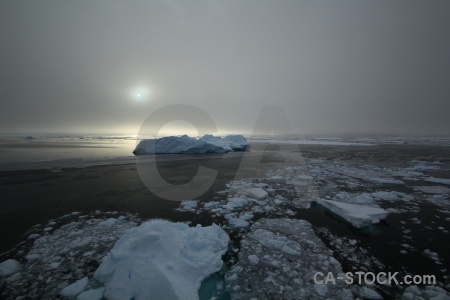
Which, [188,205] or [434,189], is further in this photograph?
[434,189]

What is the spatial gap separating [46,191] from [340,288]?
802 cm

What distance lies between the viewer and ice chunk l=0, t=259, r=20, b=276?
2.60 m

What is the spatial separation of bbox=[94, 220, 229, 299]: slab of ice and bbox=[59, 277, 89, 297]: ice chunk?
5.5 inches

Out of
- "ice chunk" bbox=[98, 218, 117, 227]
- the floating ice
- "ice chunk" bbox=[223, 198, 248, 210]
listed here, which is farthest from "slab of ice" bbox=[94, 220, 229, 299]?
the floating ice

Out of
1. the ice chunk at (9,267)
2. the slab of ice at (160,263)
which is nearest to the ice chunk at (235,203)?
the slab of ice at (160,263)

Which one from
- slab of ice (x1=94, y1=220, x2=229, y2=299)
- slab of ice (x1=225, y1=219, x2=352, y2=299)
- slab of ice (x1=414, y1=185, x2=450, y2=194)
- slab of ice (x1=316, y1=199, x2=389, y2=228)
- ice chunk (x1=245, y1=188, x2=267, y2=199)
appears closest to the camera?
slab of ice (x1=94, y1=220, x2=229, y2=299)

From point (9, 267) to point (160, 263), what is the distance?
2.09 meters

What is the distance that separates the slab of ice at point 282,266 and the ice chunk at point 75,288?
1.73 meters

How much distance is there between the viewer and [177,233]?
3135 mm

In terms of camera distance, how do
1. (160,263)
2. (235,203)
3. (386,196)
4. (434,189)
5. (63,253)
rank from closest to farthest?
(160,263) < (63,253) < (235,203) < (386,196) < (434,189)

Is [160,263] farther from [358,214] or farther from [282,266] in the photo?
[358,214]

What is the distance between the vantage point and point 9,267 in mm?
2672

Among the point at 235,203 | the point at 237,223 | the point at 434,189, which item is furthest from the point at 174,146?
the point at 434,189

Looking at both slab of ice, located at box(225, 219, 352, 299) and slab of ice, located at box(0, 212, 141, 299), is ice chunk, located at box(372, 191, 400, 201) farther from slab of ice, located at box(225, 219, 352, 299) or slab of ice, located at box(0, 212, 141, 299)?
slab of ice, located at box(0, 212, 141, 299)
